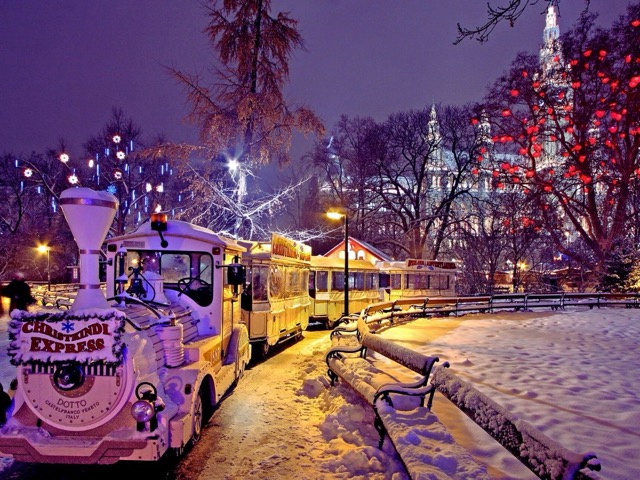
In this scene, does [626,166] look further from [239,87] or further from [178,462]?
[178,462]

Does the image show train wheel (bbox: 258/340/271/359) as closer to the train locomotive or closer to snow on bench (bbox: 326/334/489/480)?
snow on bench (bbox: 326/334/489/480)

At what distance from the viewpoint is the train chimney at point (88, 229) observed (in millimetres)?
5023

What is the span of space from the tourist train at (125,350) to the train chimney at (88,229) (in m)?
0.01

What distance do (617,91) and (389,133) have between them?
63.1 feet

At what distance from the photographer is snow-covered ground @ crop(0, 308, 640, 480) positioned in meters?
4.92

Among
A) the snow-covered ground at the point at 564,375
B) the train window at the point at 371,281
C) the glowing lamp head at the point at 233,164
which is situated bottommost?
the snow-covered ground at the point at 564,375

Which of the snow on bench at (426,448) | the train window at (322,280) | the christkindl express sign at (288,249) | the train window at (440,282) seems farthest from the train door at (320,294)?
the snow on bench at (426,448)

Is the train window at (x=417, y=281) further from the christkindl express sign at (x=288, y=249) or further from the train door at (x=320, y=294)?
the christkindl express sign at (x=288, y=249)

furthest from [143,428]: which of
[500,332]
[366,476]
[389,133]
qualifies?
[389,133]

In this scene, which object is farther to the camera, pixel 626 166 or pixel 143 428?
pixel 626 166

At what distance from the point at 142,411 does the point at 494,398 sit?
473 centimetres

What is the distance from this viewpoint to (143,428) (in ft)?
15.1

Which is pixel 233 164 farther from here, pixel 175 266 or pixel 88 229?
pixel 88 229

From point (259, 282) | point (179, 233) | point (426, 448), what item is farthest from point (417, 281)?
point (426, 448)
